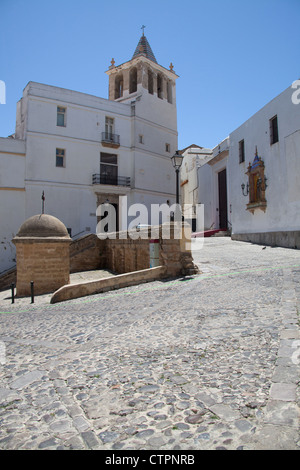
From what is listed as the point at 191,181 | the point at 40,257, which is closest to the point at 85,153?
the point at 191,181

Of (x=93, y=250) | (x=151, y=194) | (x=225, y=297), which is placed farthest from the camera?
(x=151, y=194)

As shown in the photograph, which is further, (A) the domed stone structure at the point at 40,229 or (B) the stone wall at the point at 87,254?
(B) the stone wall at the point at 87,254

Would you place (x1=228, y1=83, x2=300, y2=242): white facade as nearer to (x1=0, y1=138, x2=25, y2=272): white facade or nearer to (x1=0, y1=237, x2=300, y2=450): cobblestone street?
(x1=0, y1=237, x2=300, y2=450): cobblestone street

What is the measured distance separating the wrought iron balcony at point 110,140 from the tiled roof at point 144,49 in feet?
26.3

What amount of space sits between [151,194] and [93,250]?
11.0 metres

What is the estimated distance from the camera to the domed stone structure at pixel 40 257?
11039 mm

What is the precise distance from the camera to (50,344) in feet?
14.3

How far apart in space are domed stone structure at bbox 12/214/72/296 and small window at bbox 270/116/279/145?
1194 centimetres

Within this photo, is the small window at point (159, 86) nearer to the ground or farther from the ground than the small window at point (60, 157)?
farther from the ground

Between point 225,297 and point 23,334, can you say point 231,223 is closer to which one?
point 225,297

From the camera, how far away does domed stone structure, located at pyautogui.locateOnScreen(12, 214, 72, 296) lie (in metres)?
11.0

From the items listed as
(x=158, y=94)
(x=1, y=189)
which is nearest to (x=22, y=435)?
(x=1, y=189)

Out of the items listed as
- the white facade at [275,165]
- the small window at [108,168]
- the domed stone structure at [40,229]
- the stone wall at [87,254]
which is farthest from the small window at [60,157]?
the white facade at [275,165]

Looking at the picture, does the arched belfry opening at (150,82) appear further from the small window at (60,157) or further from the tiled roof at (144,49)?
the small window at (60,157)
